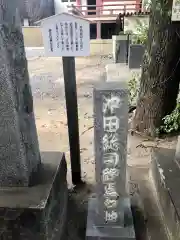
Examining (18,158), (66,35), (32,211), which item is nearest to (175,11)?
(66,35)

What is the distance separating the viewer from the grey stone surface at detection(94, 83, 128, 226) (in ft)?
5.99

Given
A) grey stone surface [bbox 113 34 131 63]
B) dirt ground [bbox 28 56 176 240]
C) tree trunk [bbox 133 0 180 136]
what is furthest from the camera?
grey stone surface [bbox 113 34 131 63]

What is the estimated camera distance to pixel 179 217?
2057 mm

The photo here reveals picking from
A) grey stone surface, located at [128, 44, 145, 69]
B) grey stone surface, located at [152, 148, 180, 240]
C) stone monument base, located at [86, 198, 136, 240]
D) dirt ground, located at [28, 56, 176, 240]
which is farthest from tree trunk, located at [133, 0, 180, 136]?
grey stone surface, located at [128, 44, 145, 69]

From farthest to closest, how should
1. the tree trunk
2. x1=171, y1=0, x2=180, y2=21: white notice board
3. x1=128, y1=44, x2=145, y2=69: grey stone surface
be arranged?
x1=128, y1=44, x2=145, y2=69: grey stone surface
the tree trunk
x1=171, y1=0, x2=180, y2=21: white notice board

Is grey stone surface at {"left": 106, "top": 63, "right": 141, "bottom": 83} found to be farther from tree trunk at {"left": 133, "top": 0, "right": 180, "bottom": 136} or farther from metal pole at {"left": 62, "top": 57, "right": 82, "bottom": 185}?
metal pole at {"left": 62, "top": 57, "right": 82, "bottom": 185}

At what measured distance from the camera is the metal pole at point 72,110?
100 inches

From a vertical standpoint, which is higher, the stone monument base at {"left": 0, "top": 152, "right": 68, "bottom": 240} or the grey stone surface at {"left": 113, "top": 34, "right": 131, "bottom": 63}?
the grey stone surface at {"left": 113, "top": 34, "right": 131, "bottom": 63}

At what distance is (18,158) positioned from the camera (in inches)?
80.0

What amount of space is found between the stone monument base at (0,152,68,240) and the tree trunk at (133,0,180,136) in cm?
232

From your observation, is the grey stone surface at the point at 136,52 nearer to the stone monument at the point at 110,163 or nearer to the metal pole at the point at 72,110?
the metal pole at the point at 72,110

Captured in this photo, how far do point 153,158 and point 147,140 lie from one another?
123 centimetres

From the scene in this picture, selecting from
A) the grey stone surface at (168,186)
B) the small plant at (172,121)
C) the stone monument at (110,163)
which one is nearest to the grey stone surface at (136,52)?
the small plant at (172,121)

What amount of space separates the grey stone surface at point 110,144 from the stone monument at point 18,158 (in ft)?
1.39
